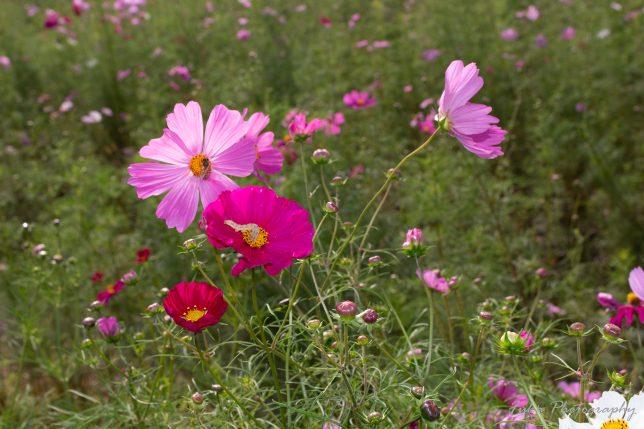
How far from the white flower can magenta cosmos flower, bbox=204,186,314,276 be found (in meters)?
0.35

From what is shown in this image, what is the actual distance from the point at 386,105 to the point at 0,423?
7.62ft

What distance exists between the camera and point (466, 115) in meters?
0.86

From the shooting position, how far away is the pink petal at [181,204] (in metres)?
0.83

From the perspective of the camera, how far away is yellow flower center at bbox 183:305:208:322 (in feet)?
2.76

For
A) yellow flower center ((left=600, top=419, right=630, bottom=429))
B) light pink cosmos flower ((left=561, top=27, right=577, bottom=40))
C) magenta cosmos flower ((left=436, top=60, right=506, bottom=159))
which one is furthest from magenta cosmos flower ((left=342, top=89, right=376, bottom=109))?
yellow flower center ((left=600, top=419, right=630, bottom=429))

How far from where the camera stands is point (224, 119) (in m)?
0.85

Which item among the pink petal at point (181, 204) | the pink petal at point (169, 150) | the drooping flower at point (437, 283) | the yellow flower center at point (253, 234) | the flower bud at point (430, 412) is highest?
the pink petal at point (169, 150)

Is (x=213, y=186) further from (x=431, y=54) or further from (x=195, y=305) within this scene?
(x=431, y=54)

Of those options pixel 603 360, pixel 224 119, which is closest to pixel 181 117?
pixel 224 119

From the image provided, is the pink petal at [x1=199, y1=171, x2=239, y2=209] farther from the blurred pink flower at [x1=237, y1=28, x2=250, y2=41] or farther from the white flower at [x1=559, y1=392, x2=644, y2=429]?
the blurred pink flower at [x1=237, y1=28, x2=250, y2=41]

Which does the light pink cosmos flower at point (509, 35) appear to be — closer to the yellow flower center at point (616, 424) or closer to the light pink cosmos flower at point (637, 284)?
the light pink cosmos flower at point (637, 284)

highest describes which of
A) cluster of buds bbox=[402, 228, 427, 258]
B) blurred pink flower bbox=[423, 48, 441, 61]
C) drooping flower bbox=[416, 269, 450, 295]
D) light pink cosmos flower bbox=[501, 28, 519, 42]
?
cluster of buds bbox=[402, 228, 427, 258]

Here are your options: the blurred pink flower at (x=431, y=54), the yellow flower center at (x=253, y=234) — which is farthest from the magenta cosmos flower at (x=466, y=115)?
the blurred pink flower at (x=431, y=54)

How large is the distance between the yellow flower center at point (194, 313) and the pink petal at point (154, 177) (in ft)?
0.52
